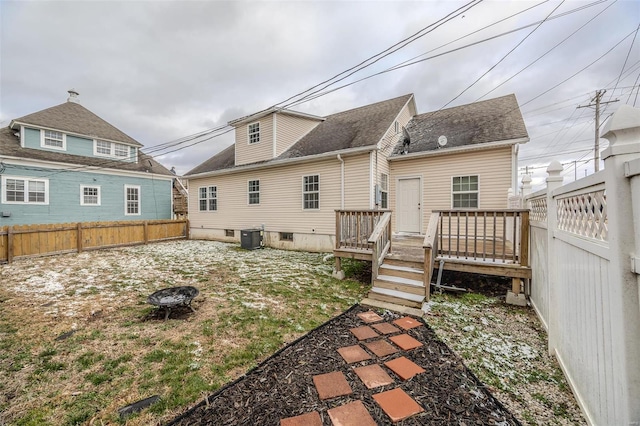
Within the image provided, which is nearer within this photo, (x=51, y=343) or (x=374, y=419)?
(x=374, y=419)

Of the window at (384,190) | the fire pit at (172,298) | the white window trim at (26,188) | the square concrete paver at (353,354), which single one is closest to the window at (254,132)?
the window at (384,190)

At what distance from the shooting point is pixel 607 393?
164 centimetres

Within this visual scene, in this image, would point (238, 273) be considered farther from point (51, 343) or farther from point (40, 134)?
point (40, 134)

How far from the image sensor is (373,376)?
8.29ft

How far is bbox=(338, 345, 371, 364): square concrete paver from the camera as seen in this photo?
111 inches

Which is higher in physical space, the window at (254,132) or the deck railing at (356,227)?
the window at (254,132)

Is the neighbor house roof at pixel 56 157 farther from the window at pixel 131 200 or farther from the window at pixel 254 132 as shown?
the window at pixel 254 132

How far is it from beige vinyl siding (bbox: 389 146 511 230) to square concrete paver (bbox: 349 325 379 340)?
624 centimetres

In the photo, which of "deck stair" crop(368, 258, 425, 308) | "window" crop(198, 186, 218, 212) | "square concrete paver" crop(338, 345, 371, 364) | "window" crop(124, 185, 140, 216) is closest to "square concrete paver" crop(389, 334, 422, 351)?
"square concrete paver" crop(338, 345, 371, 364)

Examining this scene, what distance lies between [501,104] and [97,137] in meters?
20.1

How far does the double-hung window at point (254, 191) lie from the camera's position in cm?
1134

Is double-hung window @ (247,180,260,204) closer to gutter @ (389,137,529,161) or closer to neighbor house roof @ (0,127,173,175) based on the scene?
gutter @ (389,137,529,161)

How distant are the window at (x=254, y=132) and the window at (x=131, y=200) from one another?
8833mm

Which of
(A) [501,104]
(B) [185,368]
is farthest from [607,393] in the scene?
(A) [501,104]
